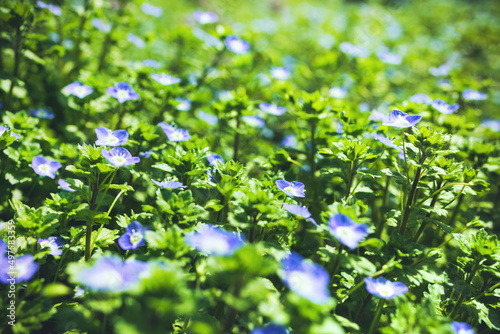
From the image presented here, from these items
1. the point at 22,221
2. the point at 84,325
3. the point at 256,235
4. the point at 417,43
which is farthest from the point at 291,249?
the point at 417,43

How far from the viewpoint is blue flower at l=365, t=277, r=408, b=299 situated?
1.60 metres

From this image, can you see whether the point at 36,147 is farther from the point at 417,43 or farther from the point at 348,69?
the point at 417,43

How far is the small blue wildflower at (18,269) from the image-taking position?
1462 mm

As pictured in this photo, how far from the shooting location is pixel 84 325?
4.93 ft

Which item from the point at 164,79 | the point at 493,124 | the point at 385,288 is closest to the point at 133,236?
the point at 385,288

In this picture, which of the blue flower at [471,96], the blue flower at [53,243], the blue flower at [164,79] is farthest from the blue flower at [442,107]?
the blue flower at [53,243]

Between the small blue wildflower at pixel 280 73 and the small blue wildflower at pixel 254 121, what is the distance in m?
0.71

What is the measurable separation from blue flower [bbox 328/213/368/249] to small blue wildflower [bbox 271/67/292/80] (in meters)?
2.33

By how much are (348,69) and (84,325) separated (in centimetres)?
444

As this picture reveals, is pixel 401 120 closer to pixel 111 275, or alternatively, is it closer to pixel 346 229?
pixel 346 229

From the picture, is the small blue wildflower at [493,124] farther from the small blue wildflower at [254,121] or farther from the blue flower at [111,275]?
the blue flower at [111,275]

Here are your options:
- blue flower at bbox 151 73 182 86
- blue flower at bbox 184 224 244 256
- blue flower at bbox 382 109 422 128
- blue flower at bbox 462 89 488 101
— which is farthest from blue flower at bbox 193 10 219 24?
blue flower at bbox 184 224 244 256

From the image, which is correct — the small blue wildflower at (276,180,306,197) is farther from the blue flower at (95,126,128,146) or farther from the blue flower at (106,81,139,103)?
the blue flower at (106,81,139,103)

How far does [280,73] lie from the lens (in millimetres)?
3746
